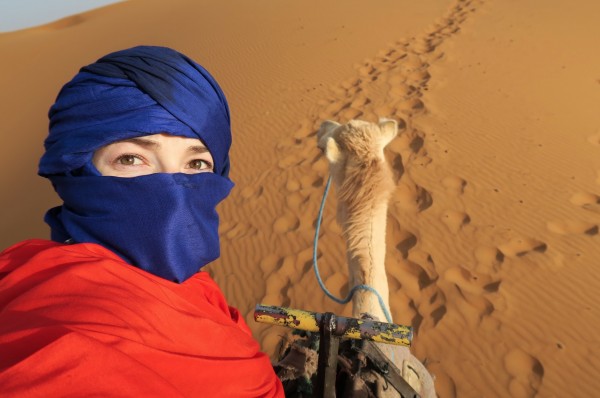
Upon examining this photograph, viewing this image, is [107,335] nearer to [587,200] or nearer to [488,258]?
[488,258]

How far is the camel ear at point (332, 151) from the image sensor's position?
1.85 meters

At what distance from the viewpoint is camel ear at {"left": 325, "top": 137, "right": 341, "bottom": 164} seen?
1.85m

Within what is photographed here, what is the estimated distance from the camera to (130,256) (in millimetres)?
1056

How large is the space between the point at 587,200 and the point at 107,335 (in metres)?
5.16

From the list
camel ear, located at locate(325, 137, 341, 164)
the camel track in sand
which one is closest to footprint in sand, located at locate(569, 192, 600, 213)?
the camel track in sand

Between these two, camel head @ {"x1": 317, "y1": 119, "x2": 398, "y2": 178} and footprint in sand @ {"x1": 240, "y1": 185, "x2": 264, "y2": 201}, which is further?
footprint in sand @ {"x1": 240, "y1": 185, "x2": 264, "y2": 201}

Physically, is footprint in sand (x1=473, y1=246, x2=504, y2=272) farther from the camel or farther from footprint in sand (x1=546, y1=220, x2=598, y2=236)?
the camel

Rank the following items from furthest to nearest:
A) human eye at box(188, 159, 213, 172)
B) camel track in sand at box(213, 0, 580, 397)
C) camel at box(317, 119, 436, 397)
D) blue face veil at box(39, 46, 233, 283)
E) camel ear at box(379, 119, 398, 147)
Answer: camel track in sand at box(213, 0, 580, 397) → camel ear at box(379, 119, 398, 147) → camel at box(317, 119, 436, 397) → human eye at box(188, 159, 213, 172) → blue face veil at box(39, 46, 233, 283)

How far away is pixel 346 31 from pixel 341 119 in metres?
6.02

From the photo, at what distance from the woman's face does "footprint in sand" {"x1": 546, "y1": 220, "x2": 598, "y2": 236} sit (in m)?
4.15

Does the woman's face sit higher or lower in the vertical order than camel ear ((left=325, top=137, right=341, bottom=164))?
higher

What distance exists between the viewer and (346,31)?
11.5 meters

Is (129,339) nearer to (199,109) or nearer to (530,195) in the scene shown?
(199,109)

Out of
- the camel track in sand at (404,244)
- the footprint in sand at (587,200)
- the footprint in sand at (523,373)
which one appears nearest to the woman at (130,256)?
the camel track in sand at (404,244)
